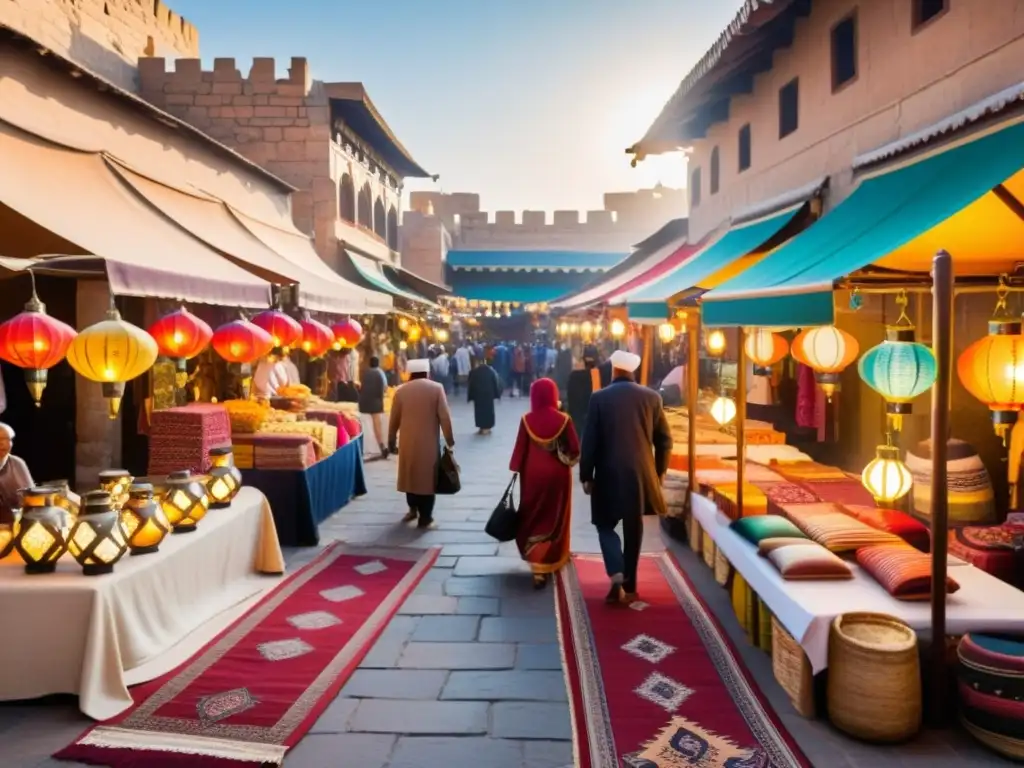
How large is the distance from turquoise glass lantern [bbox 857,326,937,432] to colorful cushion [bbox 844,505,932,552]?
1.04 m

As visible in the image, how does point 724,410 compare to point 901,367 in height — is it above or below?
below

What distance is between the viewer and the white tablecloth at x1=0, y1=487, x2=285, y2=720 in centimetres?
402

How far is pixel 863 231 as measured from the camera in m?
5.14

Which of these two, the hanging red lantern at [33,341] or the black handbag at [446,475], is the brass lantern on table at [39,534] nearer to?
the hanging red lantern at [33,341]

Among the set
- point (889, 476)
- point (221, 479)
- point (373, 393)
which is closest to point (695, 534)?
point (889, 476)

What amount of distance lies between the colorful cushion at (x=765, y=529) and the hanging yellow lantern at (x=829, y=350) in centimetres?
104

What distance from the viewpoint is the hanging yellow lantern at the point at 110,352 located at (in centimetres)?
482

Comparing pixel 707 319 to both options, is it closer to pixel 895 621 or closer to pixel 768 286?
pixel 768 286

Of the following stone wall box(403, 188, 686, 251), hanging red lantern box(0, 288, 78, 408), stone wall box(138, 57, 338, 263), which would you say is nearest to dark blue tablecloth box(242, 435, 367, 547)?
hanging red lantern box(0, 288, 78, 408)

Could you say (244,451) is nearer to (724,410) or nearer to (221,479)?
(221,479)

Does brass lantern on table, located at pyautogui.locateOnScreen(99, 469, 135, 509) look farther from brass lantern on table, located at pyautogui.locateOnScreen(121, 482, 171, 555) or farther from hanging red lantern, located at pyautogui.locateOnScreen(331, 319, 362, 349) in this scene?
hanging red lantern, located at pyautogui.locateOnScreen(331, 319, 362, 349)

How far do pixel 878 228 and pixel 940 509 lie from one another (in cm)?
188

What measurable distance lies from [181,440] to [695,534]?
4.50 metres

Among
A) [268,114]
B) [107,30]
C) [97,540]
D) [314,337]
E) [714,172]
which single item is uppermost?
[107,30]
